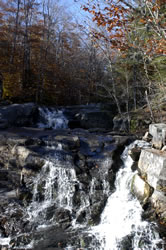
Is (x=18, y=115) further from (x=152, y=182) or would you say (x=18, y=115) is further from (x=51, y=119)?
(x=152, y=182)

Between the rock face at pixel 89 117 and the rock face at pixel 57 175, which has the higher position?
the rock face at pixel 89 117

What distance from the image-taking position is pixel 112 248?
13.5 ft

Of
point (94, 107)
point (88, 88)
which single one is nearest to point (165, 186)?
point (94, 107)

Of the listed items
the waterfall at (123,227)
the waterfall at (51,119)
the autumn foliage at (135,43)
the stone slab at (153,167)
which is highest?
the autumn foliage at (135,43)

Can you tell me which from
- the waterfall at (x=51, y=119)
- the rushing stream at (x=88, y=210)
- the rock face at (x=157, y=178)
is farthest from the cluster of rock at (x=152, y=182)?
the waterfall at (x=51, y=119)

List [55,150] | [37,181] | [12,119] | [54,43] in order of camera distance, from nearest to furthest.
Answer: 1. [37,181]
2. [55,150]
3. [12,119]
4. [54,43]

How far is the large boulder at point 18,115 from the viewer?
9909mm

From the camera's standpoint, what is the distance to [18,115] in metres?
10.3

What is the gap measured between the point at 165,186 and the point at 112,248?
1739 millimetres

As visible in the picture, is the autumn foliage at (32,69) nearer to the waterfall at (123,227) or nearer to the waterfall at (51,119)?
the waterfall at (51,119)

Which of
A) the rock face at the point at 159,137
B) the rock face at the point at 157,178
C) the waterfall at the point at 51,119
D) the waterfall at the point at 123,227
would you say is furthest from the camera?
the waterfall at the point at 51,119

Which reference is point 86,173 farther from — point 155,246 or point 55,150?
point 155,246

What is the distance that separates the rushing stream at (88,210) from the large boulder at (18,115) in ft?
14.0

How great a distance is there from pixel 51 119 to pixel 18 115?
6.05 feet
